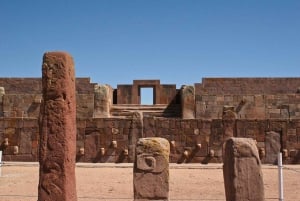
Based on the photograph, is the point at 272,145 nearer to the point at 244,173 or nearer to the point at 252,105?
the point at 252,105

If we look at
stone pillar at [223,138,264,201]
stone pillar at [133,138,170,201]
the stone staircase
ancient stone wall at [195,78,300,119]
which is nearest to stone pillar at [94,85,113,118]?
the stone staircase

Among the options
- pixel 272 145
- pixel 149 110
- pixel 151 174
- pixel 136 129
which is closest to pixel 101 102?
pixel 149 110

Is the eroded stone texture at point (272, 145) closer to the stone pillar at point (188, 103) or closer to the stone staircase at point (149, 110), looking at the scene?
the stone pillar at point (188, 103)

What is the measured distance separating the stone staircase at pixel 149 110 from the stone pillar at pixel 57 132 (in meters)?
15.5

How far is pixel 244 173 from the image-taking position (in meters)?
6.21

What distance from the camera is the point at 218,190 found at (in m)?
8.79

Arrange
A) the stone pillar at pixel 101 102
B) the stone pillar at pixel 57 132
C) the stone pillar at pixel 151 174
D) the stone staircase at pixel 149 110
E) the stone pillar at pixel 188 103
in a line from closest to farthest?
the stone pillar at pixel 57 132
the stone pillar at pixel 151 174
the stone pillar at pixel 101 102
the stone pillar at pixel 188 103
the stone staircase at pixel 149 110

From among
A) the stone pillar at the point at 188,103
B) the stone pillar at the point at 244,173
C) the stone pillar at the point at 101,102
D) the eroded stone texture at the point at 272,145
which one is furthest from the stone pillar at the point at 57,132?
the stone pillar at the point at 188,103

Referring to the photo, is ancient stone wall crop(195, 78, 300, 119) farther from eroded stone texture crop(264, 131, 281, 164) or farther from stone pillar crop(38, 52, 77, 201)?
stone pillar crop(38, 52, 77, 201)

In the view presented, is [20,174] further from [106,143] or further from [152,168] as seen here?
[152,168]

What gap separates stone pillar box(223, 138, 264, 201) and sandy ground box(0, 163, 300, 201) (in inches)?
57.6

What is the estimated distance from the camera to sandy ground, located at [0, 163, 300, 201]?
7.81 meters

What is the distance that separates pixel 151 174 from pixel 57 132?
1732 mm

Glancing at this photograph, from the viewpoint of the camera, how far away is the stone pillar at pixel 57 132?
6.11 meters
